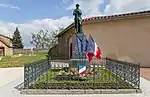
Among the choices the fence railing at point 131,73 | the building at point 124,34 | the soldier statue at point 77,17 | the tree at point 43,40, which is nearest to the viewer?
the fence railing at point 131,73

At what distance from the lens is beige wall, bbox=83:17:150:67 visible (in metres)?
16.1

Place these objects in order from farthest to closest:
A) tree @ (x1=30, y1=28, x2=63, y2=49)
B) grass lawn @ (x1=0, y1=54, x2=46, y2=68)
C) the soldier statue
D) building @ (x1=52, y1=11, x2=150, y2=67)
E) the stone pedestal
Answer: tree @ (x1=30, y1=28, x2=63, y2=49)
grass lawn @ (x1=0, y1=54, x2=46, y2=68)
building @ (x1=52, y1=11, x2=150, y2=67)
the soldier statue
the stone pedestal

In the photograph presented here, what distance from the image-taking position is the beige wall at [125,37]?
16062 mm

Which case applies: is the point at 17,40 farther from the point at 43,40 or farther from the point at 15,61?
the point at 15,61

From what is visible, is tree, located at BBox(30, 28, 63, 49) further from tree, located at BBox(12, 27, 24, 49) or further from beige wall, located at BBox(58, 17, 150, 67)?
beige wall, located at BBox(58, 17, 150, 67)

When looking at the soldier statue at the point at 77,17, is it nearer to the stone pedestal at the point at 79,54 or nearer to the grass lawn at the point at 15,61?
the stone pedestal at the point at 79,54

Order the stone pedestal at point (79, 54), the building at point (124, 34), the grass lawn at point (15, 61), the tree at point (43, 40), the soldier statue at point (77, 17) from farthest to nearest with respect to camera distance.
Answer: the tree at point (43, 40) → the grass lawn at point (15, 61) → the building at point (124, 34) → the soldier statue at point (77, 17) → the stone pedestal at point (79, 54)

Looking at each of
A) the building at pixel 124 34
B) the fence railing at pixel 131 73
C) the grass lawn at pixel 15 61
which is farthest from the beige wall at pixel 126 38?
the grass lawn at pixel 15 61

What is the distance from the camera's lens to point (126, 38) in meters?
16.9

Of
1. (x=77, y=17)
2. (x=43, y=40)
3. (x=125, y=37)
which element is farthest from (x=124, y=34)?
(x=43, y=40)

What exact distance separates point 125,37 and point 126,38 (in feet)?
0.41

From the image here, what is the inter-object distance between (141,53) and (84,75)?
8756mm

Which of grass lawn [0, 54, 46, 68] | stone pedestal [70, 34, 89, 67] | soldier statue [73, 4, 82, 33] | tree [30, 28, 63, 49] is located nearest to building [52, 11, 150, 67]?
soldier statue [73, 4, 82, 33]

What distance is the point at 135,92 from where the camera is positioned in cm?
738
